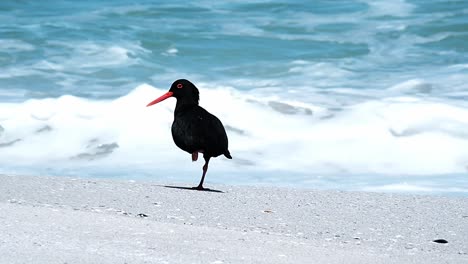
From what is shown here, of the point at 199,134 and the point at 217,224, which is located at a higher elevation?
the point at 199,134

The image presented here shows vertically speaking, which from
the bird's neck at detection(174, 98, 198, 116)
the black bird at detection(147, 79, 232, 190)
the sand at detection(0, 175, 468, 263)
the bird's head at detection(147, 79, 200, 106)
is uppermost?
the bird's head at detection(147, 79, 200, 106)

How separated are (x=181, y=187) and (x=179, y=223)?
1948 millimetres

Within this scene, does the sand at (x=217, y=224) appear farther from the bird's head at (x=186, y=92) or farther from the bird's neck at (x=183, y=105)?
the bird's head at (x=186, y=92)

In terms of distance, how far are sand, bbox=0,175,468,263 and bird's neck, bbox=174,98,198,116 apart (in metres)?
0.68

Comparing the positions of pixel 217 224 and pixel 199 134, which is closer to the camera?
pixel 217 224

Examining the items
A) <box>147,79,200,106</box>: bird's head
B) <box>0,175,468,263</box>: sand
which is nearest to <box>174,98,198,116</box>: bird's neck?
<box>147,79,200,106</box>: bird's head

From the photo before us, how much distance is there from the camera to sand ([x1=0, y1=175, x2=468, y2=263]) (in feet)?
17.1

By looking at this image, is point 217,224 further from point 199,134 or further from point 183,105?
point 183,105

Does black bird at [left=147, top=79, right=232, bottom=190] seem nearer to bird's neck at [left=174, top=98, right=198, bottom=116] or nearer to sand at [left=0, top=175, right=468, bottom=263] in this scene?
bird's neck at [left=174, top=98, right=198, bottom=116]

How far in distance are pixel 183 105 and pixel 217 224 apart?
84.0 inches

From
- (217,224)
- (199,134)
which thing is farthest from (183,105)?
(217,224)

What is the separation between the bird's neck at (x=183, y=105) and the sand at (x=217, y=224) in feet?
2.24

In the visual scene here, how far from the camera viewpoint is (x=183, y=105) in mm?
8375

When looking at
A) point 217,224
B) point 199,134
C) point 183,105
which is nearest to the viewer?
point 217,224
